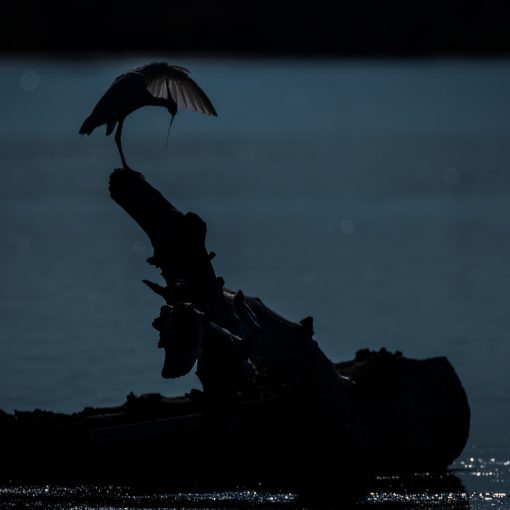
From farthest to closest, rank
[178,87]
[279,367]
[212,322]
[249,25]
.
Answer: [249,25] → [178,87] → [279,367] → [212,322]

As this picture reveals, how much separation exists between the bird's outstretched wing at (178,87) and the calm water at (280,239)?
9.53ft

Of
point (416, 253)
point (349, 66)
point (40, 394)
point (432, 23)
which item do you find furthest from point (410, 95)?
point (40, 394)

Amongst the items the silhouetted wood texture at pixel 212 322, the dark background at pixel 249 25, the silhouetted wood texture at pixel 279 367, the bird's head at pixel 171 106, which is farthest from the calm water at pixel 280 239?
the dark background at pixel 249 25

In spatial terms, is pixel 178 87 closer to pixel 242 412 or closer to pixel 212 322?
pixel 242 412

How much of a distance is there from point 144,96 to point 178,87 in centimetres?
110

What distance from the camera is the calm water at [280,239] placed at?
1639 centimetres

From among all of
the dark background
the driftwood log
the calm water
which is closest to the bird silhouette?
the driftwood log

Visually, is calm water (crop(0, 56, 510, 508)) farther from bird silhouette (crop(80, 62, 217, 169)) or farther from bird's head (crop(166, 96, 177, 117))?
bird's head (crop(166, 96, 177, 117))

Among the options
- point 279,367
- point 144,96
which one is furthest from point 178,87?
point 279,367

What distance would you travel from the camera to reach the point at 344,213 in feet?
96.8

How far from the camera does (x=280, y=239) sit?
25500 mm

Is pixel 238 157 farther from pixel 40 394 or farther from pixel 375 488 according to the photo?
pixel 375 488

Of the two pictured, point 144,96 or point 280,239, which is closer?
point 144,96

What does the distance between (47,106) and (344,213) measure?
132 feet
